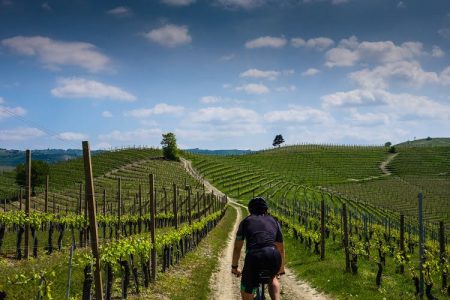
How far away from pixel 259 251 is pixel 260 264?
0.79 feet

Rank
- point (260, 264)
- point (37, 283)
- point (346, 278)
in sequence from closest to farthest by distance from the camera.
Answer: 1. point (260, 264)
2. point (37, 283)
3. point (346, 278)

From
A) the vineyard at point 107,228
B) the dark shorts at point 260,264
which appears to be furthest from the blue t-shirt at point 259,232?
the vineyard at point 107,228

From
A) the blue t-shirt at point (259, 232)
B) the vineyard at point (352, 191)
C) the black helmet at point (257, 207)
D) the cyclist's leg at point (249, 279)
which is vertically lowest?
the vineyard at point (352, 191)

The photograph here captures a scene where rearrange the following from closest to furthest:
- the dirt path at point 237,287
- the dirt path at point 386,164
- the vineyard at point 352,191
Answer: the dirt path at point 237,287, the vineyard at point 352,191, the dirt path at point 386,164

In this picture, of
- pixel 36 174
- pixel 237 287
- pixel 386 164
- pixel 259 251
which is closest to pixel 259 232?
pixel 259 251

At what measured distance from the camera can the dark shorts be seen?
8.33 metres

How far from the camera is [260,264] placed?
8.33 m

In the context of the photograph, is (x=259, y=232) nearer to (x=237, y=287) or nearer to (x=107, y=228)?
(x=237, y=287)

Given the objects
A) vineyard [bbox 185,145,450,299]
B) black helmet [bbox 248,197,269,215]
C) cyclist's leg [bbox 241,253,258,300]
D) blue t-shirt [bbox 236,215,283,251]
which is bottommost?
vineyard [bbox 185,145,450,299]

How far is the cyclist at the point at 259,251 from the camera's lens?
8352 mm

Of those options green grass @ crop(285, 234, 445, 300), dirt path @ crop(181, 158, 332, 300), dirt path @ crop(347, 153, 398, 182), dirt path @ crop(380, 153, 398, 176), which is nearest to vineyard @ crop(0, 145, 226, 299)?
dirt path @ crop(181, 158, 332, 300)

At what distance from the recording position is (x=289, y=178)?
12450 cm

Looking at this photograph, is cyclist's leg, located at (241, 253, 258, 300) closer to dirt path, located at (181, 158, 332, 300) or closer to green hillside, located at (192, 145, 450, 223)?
dirt path, located at (181, 158, 332, 300)

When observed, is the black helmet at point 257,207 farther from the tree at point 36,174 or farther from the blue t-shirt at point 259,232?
the tree at point 36,174
